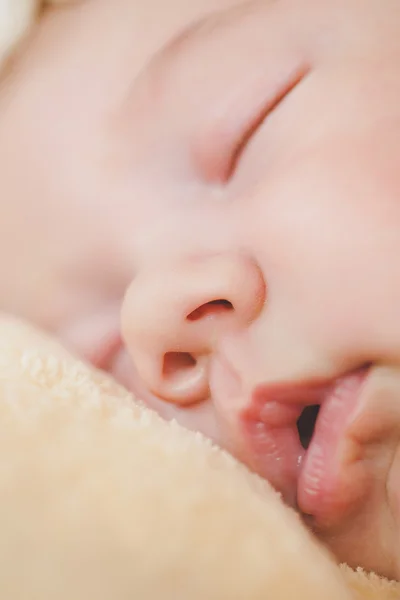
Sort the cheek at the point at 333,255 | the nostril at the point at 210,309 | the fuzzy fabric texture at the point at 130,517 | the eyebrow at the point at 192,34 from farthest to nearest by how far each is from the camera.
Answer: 1. the eyebrow at the point at 192,34
2. the nostril at the point at 210,309
3. the cheek at the point at 333,255
4. the fuzzy fabric texture at the point at 130,517

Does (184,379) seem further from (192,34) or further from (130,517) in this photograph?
(192,34)

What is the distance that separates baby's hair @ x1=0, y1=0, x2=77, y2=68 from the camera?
0.92 metres

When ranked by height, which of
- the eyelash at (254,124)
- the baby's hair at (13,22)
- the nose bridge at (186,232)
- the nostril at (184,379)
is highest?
the baby's hair at (13,22)

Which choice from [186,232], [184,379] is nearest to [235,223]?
[186,232]

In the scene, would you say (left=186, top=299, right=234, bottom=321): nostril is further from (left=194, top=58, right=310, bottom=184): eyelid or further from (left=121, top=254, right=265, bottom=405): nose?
(left=194, top=58, right=310, bottom=184): eyelid

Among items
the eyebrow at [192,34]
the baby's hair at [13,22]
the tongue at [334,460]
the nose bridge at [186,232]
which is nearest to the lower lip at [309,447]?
the tongue at [334,460]

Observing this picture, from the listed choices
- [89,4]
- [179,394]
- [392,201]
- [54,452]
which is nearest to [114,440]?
[54,452]

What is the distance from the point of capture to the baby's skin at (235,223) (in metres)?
0.57

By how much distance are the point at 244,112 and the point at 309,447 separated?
14.5 inches

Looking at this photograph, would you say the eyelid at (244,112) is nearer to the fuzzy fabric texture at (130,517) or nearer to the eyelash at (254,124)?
the eyelash at (254,124)

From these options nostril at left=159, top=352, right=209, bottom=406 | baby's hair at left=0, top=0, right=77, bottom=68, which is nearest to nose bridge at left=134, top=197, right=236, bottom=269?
nostril at left=159, top=352, right=209, bottom=406

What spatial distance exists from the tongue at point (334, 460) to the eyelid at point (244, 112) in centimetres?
28

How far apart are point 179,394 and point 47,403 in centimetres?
19

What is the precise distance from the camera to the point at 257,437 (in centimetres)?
63
